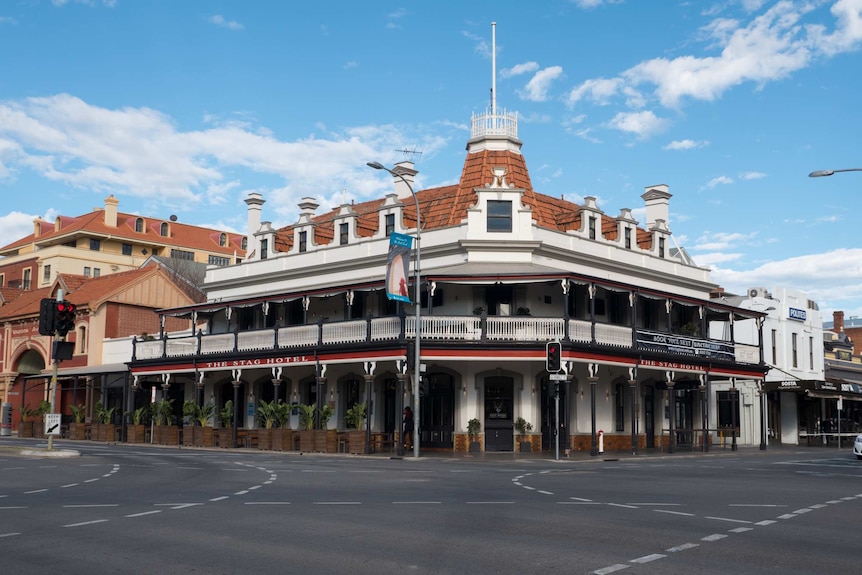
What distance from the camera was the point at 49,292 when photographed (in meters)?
62.4

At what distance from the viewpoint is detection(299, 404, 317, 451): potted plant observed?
35.0 metres

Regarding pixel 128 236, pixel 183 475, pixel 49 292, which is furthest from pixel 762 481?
pixel 128 236

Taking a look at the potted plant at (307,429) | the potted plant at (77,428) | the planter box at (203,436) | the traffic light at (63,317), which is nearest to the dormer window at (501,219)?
the potted plant at (307,429)

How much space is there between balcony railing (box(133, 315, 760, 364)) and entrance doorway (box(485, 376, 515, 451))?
3.08m

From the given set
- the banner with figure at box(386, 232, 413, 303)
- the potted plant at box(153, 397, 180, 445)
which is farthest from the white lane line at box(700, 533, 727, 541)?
the potted plant at box(153, 397, 180, 445)

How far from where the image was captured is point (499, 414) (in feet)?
117

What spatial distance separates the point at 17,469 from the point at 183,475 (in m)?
4.77

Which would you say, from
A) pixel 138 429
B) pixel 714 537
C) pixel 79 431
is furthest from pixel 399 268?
pixel 79 431

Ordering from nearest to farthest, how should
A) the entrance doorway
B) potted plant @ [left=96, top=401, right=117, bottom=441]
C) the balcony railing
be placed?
the balcony railing → the entrance doorway → potted plant @ [left=96, top=401, right=117, bottom=441]

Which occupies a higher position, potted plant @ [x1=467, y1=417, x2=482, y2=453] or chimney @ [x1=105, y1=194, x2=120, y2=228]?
chimney @ [x1=105, y1=194, x2=120, y2=228]

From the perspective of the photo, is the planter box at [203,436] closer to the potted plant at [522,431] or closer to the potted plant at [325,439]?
the potted plant at [325,439]

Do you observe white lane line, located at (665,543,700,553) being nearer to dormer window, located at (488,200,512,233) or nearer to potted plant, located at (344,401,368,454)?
potted plant, located at (344,401,368,454)

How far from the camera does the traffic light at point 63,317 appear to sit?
2617cm

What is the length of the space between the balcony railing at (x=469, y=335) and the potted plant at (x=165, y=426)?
9.15ft
